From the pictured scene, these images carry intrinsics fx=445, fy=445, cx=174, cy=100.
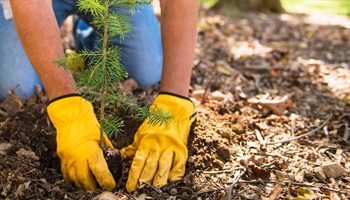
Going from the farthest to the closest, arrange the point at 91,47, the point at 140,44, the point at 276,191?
the point at 91,47
the point at 140,44
the point at 276,191

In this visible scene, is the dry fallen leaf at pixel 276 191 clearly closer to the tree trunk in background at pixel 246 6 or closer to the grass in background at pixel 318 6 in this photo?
the tree trunk in background at pixel 246 6

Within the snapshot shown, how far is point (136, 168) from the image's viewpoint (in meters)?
1.71

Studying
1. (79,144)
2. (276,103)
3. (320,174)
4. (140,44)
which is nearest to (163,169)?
(79,144)

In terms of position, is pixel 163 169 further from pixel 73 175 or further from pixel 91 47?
pixel 91 47

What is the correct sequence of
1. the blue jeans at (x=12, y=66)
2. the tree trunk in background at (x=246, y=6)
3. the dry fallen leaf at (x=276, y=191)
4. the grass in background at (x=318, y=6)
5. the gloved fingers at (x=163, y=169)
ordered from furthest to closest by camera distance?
the grass in background at (x=318, y=6), the tree trunk in background at (x=246, y=6), the blue jeans at (x=12, y=66), the gloved fingers at (x=163, y=169), the dry fallen leaf at (x=276, y=191)

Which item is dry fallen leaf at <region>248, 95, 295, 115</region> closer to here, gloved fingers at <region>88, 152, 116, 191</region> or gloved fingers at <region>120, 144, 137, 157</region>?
→ gloved fingers at <region>120, 144, 137, 157</region>

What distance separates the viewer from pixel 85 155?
1701 mm

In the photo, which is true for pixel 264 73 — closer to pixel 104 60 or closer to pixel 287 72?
pixel 287 72

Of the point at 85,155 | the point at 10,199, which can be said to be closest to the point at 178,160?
the point at 85,155

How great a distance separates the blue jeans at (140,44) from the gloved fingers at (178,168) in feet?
3.23

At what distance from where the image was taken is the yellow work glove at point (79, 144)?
1.68 meters

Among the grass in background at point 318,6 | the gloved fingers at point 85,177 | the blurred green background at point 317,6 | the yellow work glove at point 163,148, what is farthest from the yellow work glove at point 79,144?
the grass in background at point 318,6

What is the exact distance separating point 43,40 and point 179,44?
584 millimetres

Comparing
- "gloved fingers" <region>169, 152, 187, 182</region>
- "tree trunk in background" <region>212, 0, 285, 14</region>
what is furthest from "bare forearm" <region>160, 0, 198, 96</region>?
"tree trunk in background" <region>212, 0, 285, 14</region>
